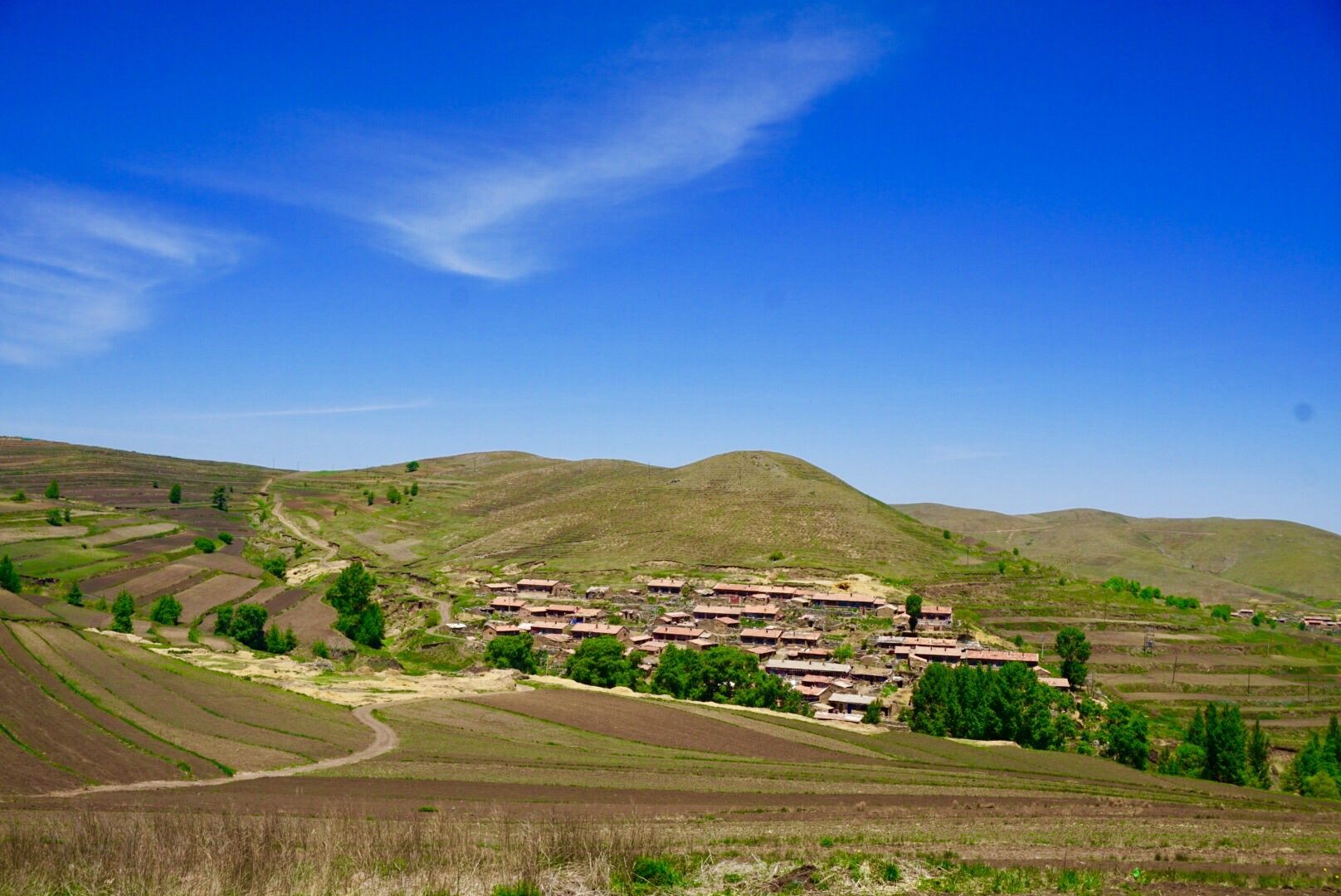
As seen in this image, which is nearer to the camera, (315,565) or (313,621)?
(313,621)

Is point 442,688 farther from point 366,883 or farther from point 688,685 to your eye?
point 366,883

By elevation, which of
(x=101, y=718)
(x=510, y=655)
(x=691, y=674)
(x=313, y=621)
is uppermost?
(x=101, y=718)

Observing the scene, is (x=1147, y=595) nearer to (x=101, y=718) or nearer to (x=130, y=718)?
(x=130, y=718)

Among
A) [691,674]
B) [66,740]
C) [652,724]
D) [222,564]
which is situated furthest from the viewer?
[222,564]

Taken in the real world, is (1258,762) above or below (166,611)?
below

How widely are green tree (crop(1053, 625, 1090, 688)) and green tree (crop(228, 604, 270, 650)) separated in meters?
88.5

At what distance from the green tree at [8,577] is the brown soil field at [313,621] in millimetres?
27262

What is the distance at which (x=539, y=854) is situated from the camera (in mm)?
23719

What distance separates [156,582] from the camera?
117m

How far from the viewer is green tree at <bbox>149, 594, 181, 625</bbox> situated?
10194 centimetres

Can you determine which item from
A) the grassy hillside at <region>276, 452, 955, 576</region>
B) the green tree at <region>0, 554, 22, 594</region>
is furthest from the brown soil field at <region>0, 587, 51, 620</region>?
the grassy hillside at <region>276, 452, 955, 576</region>

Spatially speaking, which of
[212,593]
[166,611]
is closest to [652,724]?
[166,611]

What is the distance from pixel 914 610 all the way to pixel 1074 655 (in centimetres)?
2107

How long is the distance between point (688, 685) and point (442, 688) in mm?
24332
